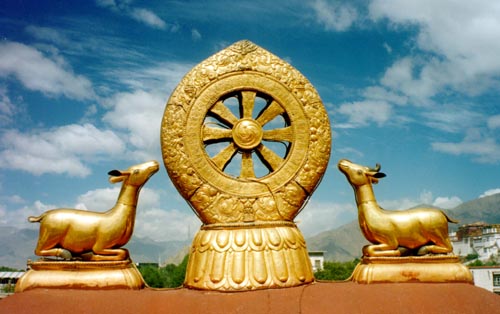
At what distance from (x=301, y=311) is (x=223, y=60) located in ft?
13.1

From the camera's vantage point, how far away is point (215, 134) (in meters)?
7.56

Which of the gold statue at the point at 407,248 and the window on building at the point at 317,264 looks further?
the window on building at the point at 317,264

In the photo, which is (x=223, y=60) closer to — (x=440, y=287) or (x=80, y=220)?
(x=80, y=220)

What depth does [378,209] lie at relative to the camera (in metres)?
7.58

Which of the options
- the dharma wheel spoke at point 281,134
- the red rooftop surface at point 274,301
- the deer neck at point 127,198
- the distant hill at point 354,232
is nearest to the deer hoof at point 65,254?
the red rooftop surface at point 274,301

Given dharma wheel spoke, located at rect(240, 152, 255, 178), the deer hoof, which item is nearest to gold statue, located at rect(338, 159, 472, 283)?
dharma wheel spoke, located at rect(240, 152, 255, 178)

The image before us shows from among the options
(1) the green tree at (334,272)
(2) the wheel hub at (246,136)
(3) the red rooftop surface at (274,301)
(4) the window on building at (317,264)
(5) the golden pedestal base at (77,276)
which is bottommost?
(3) the red rooftop surface at (274,301)

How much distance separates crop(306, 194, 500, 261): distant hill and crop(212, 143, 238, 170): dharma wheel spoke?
15111cm

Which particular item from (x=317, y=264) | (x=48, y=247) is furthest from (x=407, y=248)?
(x=317, y=264)

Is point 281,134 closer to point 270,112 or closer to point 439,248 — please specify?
point 270,112

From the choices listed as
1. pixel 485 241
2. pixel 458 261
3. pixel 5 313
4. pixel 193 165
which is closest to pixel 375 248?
pixel 458 261

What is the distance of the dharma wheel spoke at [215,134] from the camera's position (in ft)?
24.7

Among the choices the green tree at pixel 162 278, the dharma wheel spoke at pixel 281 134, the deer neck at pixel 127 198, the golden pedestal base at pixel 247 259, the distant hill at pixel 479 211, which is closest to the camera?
the golden pedestal base at pixel 247 259

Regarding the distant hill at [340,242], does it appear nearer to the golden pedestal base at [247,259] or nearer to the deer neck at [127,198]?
the golden pedestal base at [247,259]
